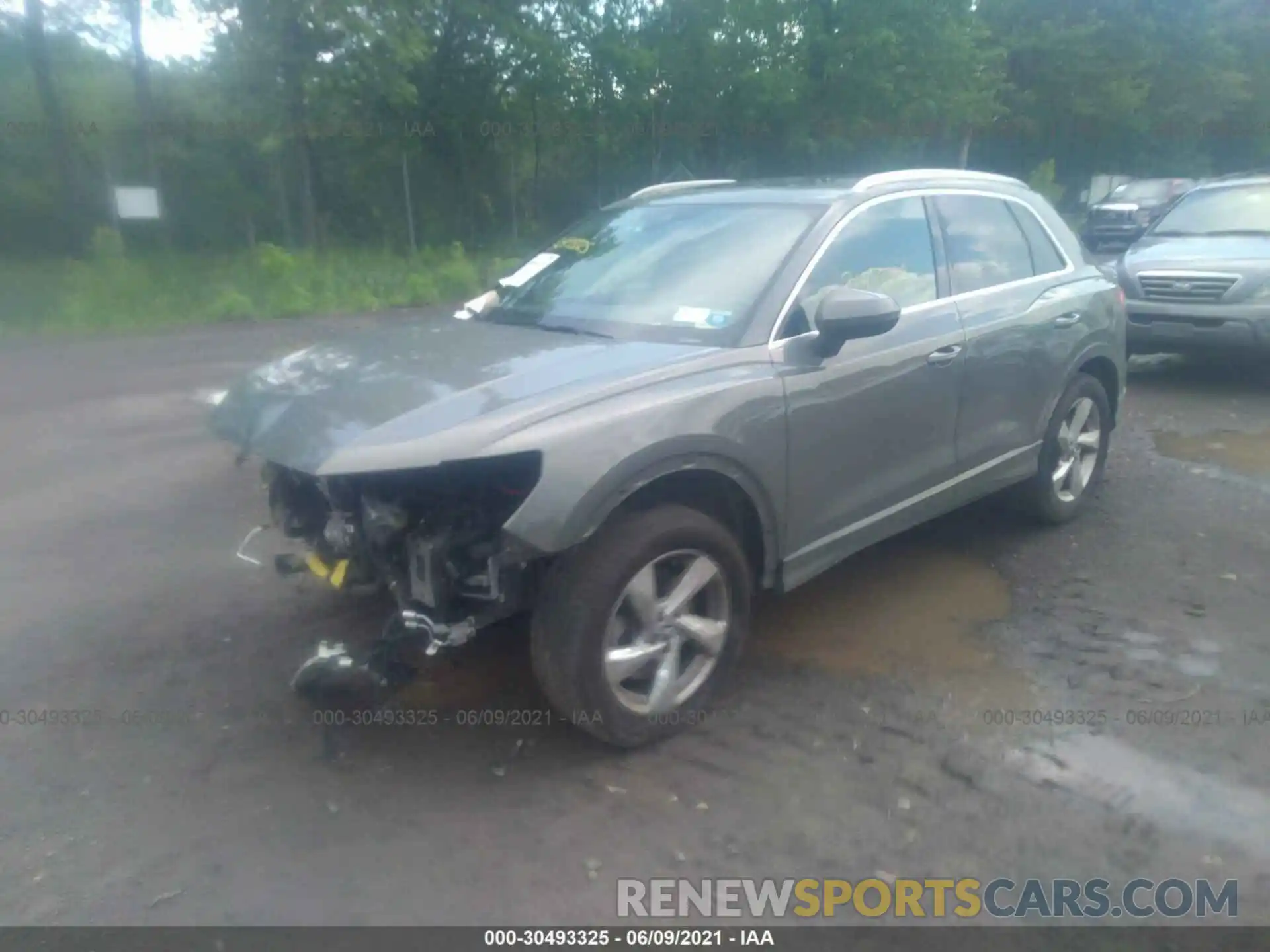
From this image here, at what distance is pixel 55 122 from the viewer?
19.5 m

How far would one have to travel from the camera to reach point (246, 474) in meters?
6.66

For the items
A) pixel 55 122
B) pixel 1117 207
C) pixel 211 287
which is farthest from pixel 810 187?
Answer: pixel 1117 207

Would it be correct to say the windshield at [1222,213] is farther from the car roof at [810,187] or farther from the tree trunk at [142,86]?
the tree trunk at [142,86]

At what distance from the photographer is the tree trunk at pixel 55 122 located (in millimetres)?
18922

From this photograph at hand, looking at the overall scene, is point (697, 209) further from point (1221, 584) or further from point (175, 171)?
point (175, 171)

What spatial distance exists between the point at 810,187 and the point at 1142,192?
23650 millimetres

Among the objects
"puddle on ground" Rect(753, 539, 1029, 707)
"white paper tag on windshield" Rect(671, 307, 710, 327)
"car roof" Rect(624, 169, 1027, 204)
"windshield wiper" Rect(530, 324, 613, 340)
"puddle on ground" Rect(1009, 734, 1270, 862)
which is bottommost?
"puddle on ground" Rect(1009, 734, 1270, 862)

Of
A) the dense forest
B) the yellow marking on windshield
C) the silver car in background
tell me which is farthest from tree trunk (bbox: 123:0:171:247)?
the yellow marking on windshield

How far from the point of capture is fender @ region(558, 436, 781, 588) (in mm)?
3178

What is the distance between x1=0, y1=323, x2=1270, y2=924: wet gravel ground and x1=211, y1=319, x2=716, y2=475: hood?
3.47 ft

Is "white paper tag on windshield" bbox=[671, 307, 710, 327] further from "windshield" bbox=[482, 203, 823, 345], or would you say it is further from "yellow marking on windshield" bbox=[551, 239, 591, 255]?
"yellow marking on windshield" bbox=[551, 239, 591, 255]

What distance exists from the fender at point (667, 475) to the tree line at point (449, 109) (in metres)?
18.5

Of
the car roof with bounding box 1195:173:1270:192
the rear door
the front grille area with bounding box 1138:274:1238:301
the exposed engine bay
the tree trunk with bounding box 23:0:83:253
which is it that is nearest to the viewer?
the exposed engine bay

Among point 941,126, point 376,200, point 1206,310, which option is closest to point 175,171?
point 376,200
